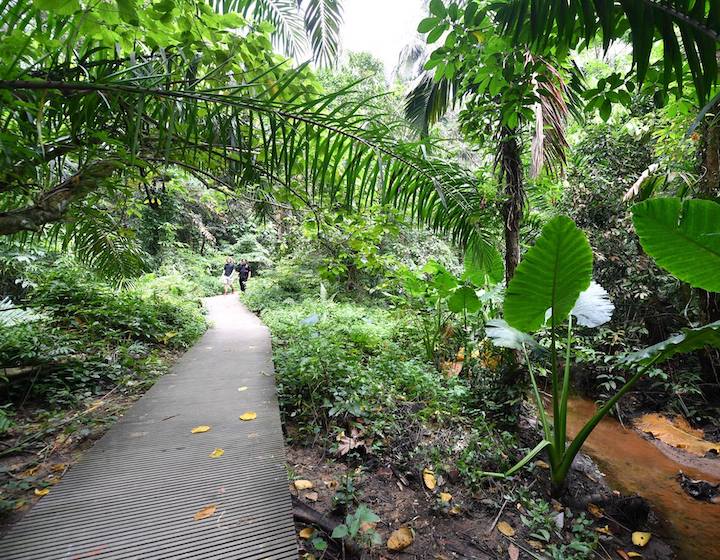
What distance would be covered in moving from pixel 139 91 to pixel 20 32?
0.60 m

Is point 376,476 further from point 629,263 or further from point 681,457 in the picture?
point 629,263

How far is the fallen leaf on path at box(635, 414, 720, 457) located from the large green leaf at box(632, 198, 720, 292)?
10.4 ft

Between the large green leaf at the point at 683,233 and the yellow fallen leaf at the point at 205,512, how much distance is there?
2892 millimetres

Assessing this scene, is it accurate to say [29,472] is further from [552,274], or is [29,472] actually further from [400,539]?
[552,274]

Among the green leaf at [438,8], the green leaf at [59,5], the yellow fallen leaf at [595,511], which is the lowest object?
the yellow fallen leaf at [595,511]

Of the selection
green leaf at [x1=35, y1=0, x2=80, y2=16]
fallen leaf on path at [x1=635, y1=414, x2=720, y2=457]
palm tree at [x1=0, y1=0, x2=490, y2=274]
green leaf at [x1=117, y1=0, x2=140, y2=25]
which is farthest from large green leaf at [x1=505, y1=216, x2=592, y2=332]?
fallen leaf on path at [x1=635, y1=414, x2=720, y2=457]

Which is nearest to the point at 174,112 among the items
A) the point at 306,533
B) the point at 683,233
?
the point at 306,533

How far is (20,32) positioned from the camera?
48.8 inches

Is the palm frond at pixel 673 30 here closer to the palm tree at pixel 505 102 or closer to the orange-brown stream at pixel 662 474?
the palm tree at pixel 505 102

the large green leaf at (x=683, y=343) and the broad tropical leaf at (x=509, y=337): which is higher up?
the large green leaf at (x=683, y=343)

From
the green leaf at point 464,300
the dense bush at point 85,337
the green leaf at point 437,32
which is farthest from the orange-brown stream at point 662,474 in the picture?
the dense bush at point 85,337

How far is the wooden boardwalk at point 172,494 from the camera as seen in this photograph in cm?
139

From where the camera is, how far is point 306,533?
1.71 m

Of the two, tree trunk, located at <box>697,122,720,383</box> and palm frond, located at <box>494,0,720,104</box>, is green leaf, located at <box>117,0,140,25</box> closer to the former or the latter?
palm frond, located at <box>494,0,720,104</box>
